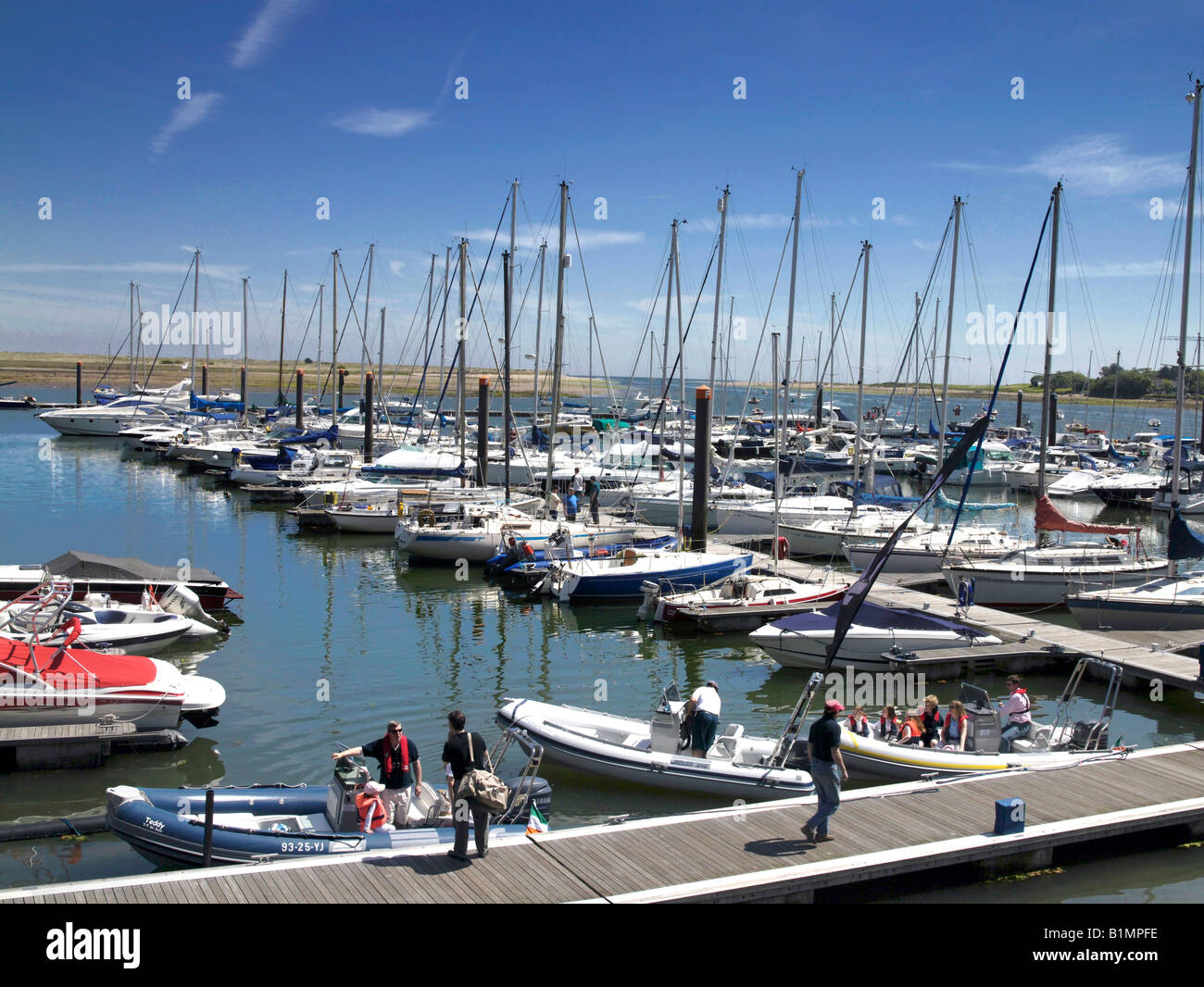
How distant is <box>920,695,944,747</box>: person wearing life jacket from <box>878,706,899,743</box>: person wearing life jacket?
1.36 ft

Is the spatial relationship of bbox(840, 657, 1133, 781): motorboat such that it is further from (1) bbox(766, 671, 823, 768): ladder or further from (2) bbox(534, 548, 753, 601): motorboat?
(2) bbox(534, 548, 753, 601): motorboat

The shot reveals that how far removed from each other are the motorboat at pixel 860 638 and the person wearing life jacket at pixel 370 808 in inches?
447

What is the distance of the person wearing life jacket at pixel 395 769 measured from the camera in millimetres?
11133

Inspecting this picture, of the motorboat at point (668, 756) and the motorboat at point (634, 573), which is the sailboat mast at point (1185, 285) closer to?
the motorboat at point (634, 573)

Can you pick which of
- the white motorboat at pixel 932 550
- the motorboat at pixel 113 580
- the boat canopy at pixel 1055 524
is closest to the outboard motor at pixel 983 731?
the white motorboat at pixel 932 550

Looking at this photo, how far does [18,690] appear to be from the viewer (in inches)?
605

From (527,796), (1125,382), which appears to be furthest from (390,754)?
(1125,382)

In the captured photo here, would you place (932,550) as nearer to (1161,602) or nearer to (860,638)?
(1161,602)

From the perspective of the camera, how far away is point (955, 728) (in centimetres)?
1476

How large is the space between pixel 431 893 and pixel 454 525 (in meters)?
24.0

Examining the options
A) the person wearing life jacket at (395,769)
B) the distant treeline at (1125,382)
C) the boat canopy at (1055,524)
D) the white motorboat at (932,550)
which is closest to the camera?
the person wearing life jacket at (395,769)

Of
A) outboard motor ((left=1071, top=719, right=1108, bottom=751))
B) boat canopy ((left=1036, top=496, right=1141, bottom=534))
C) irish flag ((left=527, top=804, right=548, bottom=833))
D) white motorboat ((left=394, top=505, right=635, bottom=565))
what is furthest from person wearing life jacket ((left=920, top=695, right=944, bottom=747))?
white motorboat ((left=394, top=505, right=635, bottom=565))

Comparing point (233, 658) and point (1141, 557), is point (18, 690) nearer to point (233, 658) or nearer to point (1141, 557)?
point (233, 658)

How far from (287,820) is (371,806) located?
139cm
